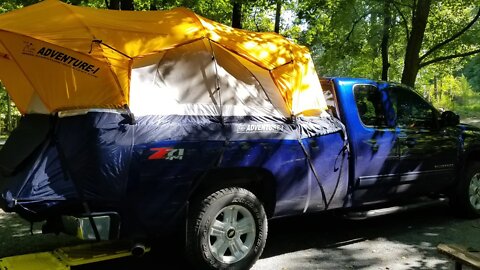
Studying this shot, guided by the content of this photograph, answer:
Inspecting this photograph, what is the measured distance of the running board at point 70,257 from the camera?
14.1ft

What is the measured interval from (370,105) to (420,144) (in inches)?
35.5

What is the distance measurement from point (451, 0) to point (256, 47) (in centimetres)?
1234

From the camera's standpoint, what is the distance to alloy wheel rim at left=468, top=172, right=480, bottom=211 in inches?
280

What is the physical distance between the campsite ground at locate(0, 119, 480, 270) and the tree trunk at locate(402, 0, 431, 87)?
20.6 ft

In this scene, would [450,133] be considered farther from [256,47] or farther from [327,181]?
[256,47]

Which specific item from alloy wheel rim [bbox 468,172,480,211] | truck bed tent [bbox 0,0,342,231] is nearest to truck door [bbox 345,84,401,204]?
truck bed tent [bbox 0,0,342,231]

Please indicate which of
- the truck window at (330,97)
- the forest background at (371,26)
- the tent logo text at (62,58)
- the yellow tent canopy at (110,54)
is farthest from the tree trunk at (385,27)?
the tent logo text at (62,58)

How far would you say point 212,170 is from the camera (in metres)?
4.52

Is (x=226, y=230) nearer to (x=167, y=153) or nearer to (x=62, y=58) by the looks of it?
(x=167, y=153)

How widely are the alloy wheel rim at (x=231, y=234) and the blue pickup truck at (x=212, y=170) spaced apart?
0.03ft

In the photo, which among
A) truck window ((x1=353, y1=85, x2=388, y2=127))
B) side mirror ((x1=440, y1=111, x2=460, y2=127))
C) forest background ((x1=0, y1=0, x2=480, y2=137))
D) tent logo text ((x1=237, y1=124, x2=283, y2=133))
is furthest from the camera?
forest background ((x1=0, y1=0, x2=480, y2=137))

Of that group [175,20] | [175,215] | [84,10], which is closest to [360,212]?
[175,215]

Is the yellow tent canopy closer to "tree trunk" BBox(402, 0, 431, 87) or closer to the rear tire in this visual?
the rear tire

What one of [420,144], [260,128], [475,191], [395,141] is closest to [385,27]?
[475,191]
